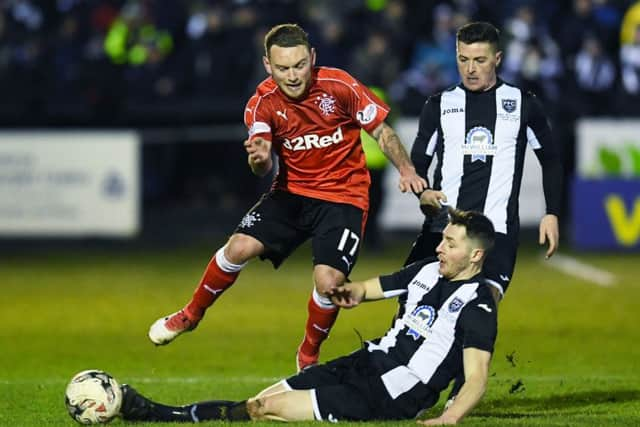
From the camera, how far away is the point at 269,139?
7.34m

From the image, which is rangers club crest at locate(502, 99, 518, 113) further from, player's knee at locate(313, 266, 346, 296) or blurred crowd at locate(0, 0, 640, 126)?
blurred crowd at locate(0, 0, 640, 126)

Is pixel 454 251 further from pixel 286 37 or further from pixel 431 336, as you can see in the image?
pixel 286 37

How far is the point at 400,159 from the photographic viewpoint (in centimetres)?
741

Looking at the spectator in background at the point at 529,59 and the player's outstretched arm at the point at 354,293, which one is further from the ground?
the player's outstretched arm at the point at 354,293

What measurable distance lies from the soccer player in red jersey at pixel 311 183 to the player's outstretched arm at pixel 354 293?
88cm

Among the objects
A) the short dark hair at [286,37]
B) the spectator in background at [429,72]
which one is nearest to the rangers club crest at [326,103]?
the short dark hair at [286,37]

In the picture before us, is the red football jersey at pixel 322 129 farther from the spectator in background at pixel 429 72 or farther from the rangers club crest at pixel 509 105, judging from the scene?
the spectator in background at pixel 429 72

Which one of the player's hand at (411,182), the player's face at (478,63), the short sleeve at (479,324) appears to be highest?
the player's face at (478,63)

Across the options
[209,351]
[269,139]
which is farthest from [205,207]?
[269,139]

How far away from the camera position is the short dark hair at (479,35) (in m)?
7.32

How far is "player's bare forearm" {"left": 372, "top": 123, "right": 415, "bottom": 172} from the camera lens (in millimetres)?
7359

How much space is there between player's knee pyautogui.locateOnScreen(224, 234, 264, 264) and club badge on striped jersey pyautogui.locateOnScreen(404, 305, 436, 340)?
144 centimetres

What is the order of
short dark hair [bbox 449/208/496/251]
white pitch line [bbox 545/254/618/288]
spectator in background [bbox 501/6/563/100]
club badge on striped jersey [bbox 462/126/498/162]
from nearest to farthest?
1. short dark hair [bbox 449/208/496/251]
2. club badge on striped jersey [bbox 462/126/498/162]
3. white pitch line [bbox 545/254/618/288]
4. spectator in background [bbox 501/6/563/100]

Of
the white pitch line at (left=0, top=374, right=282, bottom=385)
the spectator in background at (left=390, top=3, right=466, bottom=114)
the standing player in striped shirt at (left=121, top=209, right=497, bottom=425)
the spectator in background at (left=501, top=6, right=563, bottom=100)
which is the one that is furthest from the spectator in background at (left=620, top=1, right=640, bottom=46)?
the standing player in striped shirt at (left=121, top=209, right=497, bottom=425)
